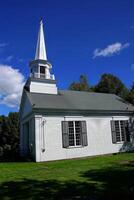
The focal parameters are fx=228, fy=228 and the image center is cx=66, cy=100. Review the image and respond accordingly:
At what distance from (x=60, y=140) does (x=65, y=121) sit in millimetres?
1577

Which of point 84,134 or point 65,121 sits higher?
point 65,121

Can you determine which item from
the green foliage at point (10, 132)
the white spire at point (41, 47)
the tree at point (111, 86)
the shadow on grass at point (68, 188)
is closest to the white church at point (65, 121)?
the white spire at point (41, 47)

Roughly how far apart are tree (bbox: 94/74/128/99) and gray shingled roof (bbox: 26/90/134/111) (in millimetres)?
15526

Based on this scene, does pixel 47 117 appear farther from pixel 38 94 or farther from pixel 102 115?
pixel 102 115

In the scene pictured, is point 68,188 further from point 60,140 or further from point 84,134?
point 84,134

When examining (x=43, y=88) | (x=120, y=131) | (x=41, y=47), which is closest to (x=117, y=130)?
(x=120, y=131)

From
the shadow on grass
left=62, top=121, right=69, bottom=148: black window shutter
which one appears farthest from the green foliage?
the shadow on grass

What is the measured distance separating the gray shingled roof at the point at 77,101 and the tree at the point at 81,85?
19.1 metres

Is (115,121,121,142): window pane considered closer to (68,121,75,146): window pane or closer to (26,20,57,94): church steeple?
(68,121,75,146): window pane

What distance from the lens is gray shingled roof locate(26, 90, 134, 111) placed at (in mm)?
18514

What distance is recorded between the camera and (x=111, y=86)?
132 feet

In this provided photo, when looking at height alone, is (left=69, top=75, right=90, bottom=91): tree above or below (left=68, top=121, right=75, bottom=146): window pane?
above

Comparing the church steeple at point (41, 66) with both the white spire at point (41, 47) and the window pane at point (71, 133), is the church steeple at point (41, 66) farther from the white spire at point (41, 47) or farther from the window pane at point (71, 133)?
the window pane at point (71, 133)

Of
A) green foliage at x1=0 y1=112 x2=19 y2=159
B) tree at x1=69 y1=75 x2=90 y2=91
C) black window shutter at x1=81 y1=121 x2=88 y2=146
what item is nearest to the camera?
black window shutter at x1=81 y1=121 x2=88 y2=146
